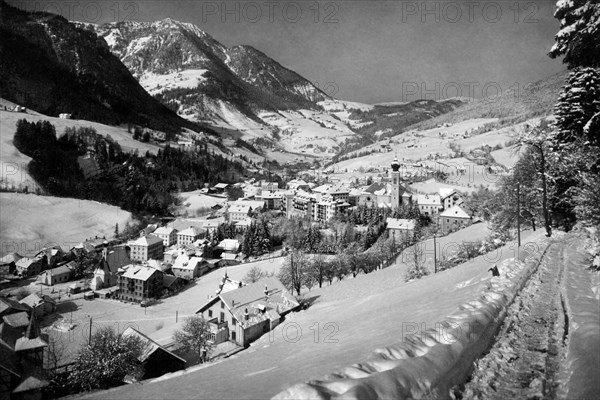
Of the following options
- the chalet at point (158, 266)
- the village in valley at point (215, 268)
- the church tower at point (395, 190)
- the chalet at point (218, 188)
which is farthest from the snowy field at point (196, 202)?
the church tower at point (395, 190)

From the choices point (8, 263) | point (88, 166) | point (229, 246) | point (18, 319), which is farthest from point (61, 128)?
point (18, 319)

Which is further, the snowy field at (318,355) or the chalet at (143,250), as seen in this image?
Answer: the chalet at (143,250)

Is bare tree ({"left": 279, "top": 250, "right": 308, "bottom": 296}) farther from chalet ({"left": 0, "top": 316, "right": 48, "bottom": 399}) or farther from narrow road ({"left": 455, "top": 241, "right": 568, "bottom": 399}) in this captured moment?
narrow road ({"left": 455, "top": 241, "right": 568, "bottom": 399})

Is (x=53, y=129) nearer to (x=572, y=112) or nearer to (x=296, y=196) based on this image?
(x=296, y=196)

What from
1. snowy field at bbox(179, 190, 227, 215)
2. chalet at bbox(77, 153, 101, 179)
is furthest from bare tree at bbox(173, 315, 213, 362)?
chalet at bbox(77, 153, 101, 179)

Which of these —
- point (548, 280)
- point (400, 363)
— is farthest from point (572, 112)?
point (400, 363)

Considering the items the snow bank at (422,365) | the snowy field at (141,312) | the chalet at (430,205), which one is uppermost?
the chalet at (430,205)

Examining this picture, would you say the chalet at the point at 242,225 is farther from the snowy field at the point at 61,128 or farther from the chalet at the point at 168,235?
the snowy field at the point at 61,128
